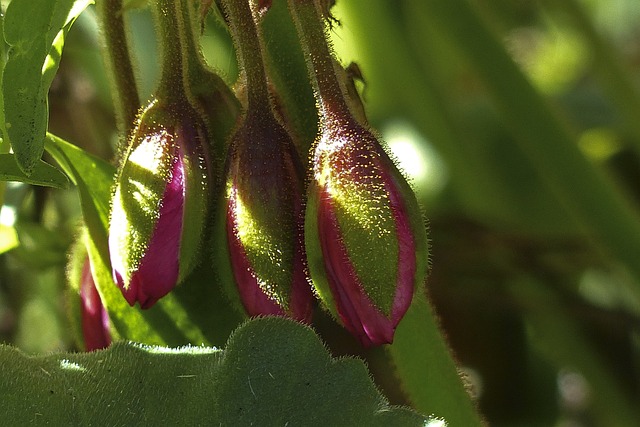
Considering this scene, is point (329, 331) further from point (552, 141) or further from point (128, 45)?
point (128, 45)

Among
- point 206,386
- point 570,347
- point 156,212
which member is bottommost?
point 570,347

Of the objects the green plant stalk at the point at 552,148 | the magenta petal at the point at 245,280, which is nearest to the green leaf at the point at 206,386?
the magenta petal at the point at 245,280

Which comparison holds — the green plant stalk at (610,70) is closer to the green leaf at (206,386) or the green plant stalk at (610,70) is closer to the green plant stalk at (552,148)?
the green plant stalk at (552,148)

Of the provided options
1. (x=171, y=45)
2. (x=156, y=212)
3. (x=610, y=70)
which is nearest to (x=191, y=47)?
(x=171, y=45)

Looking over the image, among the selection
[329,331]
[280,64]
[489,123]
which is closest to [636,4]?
[489,123]

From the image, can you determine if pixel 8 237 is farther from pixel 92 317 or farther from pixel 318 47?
A: pixel 318 47

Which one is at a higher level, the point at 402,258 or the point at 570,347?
the point at 402,258
